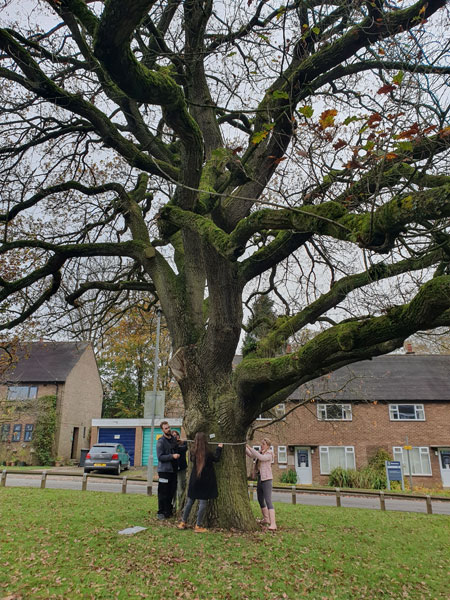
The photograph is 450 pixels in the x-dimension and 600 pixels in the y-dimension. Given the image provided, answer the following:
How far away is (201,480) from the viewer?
784 cm

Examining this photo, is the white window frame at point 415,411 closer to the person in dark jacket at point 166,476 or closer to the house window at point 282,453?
the house window at point 282,453

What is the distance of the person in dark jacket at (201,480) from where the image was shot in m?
7.80

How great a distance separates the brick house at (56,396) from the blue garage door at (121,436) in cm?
235

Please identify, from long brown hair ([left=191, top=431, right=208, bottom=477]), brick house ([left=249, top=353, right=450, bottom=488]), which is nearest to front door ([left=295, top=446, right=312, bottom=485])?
brick house ([left=249, top=353, right=450, bottom=488])

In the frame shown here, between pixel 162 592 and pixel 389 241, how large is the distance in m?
4.59

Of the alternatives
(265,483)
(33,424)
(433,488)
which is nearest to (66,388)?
→ (33,424)

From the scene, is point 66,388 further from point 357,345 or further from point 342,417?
point 357,345

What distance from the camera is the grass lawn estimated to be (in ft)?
17.0

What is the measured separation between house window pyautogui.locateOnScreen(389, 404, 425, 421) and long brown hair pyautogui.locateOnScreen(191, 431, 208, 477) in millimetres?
23807

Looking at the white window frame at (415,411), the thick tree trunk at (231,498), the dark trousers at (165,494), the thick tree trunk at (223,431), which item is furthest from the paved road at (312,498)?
the thick tree trunk at (223,431)

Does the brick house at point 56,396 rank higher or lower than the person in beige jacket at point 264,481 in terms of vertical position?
higher

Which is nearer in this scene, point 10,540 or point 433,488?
point 10,540

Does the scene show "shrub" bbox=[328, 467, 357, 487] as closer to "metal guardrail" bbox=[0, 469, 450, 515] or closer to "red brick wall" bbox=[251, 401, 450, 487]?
"red brick wall" bbox=[251, 401, 450, 487]

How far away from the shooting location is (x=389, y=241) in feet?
14.9
